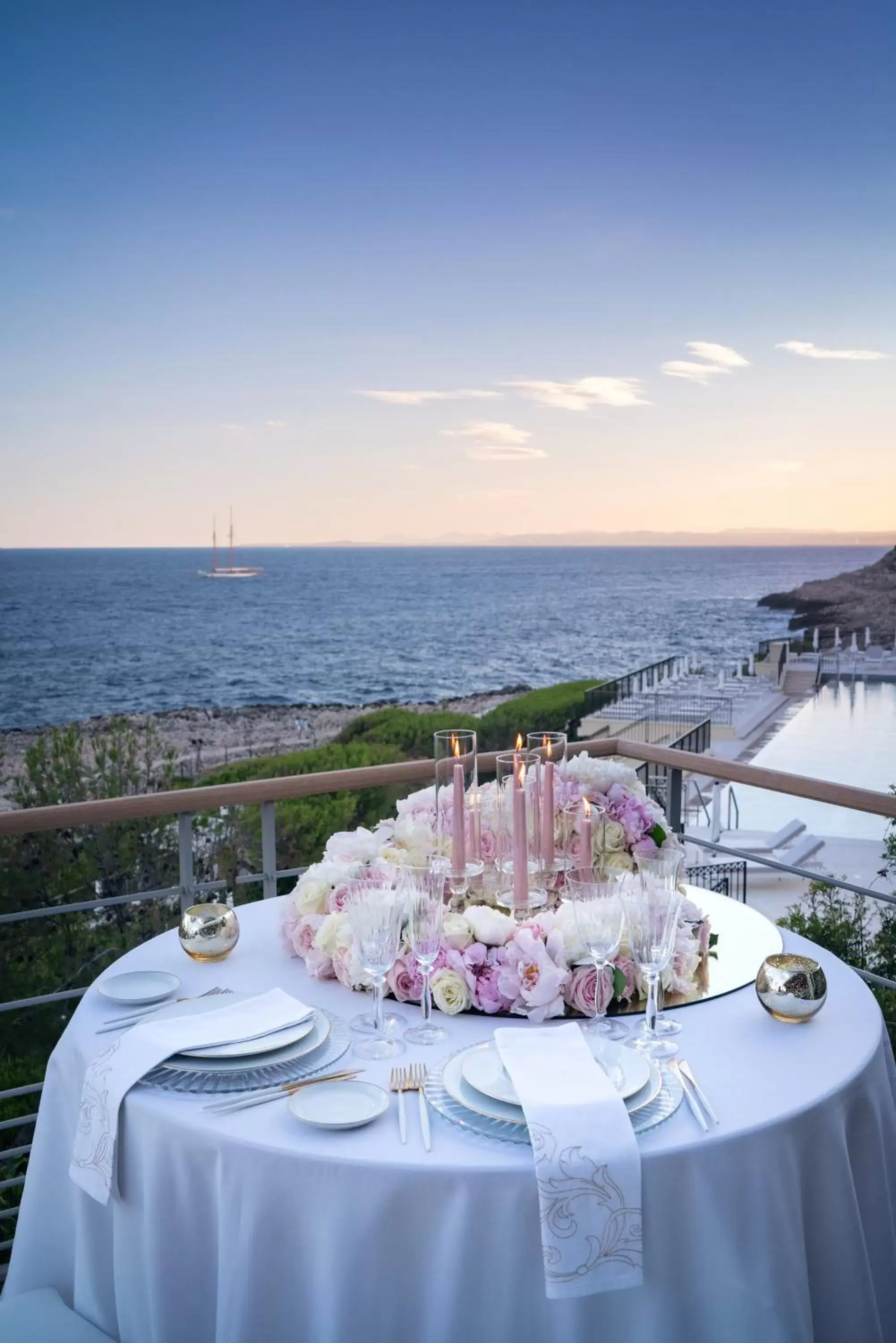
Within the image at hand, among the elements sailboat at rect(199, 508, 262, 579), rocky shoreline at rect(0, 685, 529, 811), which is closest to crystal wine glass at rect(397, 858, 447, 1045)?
rocky shoreline at rect(0, 685, 529, 811)

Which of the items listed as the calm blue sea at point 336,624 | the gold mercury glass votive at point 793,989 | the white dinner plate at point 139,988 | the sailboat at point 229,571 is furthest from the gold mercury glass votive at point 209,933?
the sailboat at point 229,571

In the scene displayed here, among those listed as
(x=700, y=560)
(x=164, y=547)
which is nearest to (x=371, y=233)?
(x=164, y=547)

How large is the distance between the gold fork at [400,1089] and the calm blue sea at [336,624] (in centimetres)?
1992

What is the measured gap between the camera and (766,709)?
1614cm

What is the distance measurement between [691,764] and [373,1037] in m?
1.47

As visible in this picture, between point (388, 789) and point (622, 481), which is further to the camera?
point (622, 481)

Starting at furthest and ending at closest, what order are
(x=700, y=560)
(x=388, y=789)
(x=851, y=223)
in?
(x=700, y=560), (x=388, y=789), (x=851, y=223)

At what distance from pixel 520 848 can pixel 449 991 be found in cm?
28

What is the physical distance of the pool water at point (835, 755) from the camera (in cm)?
1227

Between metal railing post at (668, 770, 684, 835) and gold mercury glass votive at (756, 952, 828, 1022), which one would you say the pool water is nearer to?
metal railing post at (668, 770, 684, 835)

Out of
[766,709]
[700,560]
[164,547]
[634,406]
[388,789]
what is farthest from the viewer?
[700,560]

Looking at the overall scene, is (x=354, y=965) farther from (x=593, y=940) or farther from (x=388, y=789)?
(x=388, y=789)

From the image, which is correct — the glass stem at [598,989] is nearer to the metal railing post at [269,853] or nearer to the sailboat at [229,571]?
the metal railing post at [269,853]

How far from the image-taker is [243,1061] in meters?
1.22
